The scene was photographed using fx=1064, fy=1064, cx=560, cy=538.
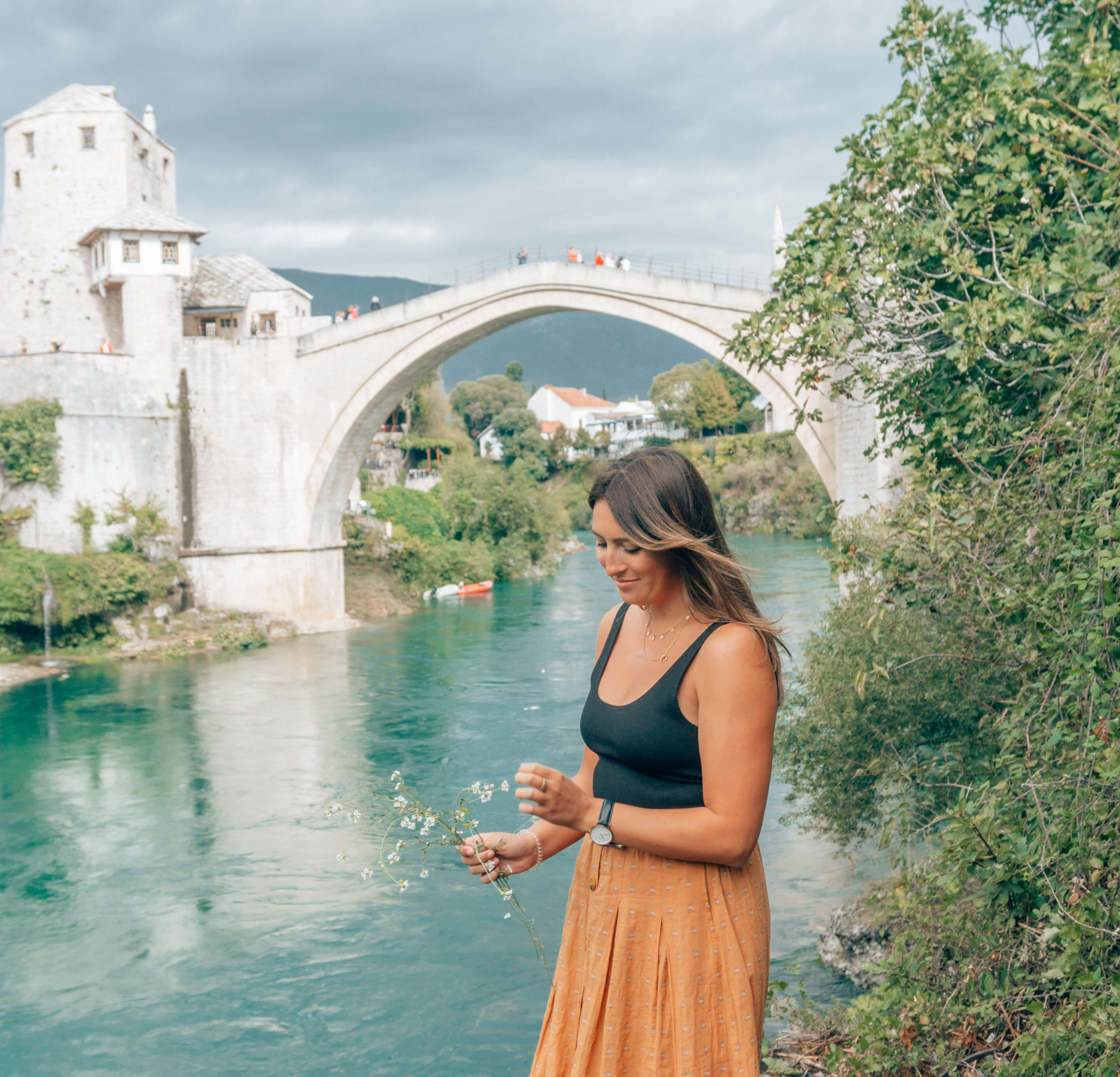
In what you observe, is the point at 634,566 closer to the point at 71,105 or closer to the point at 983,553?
the point at 983,553

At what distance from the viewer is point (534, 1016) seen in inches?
182

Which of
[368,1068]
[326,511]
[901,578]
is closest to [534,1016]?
[368,1068]

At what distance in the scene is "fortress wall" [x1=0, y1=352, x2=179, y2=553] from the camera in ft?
43.8

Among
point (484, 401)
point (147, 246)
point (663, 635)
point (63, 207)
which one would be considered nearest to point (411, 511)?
point (147, 246)

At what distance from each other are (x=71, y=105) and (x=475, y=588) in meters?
9.77

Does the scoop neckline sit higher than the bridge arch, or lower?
lower

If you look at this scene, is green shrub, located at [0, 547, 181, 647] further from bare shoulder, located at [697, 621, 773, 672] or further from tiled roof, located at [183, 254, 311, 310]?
bare shoulder, located at [697, 621, 773, 672]

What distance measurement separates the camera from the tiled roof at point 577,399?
191 feet

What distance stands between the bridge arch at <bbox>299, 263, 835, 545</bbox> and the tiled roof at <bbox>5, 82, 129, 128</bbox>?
4397 mm

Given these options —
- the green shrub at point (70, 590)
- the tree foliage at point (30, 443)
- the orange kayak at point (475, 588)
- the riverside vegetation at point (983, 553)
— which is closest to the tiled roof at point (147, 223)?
the tree foliage at point (30, 443)

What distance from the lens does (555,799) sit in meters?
1.32

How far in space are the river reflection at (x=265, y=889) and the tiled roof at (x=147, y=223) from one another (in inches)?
245

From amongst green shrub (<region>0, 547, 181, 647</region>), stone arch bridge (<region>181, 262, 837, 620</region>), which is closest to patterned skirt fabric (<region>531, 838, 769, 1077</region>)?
→ green shrub (<region>0, 547, 181, 647</region>)

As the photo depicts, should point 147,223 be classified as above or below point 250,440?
above
